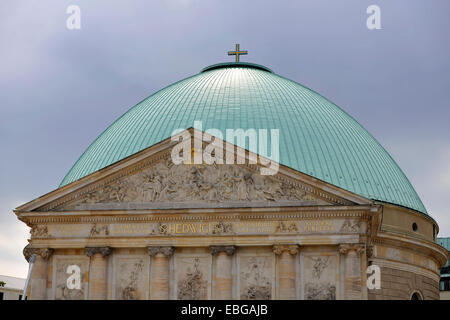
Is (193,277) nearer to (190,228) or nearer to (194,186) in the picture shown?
(190,228)

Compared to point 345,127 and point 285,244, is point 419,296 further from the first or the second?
point 285,244

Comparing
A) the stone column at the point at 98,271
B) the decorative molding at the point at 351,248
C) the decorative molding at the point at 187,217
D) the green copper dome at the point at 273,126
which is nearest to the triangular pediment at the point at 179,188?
the decorative molding at the point at 187,217

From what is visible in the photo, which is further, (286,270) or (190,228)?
(190,228)

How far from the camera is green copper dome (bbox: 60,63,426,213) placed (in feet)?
126

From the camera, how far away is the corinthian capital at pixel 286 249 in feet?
102

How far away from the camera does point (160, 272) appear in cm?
3178

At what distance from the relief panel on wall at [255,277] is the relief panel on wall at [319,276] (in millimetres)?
1381

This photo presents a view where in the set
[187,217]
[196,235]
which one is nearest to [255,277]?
[196,235]

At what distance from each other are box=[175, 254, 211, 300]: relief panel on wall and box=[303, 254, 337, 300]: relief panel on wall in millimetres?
3821

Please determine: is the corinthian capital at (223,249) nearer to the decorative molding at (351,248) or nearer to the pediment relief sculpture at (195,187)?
the pediment relief sculpture at (195,187)

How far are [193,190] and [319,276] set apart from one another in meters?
5.98

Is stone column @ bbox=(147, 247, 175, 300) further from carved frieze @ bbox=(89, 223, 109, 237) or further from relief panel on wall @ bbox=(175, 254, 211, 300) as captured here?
carved frieze @ bbox=(89, 223, 109, 237)
